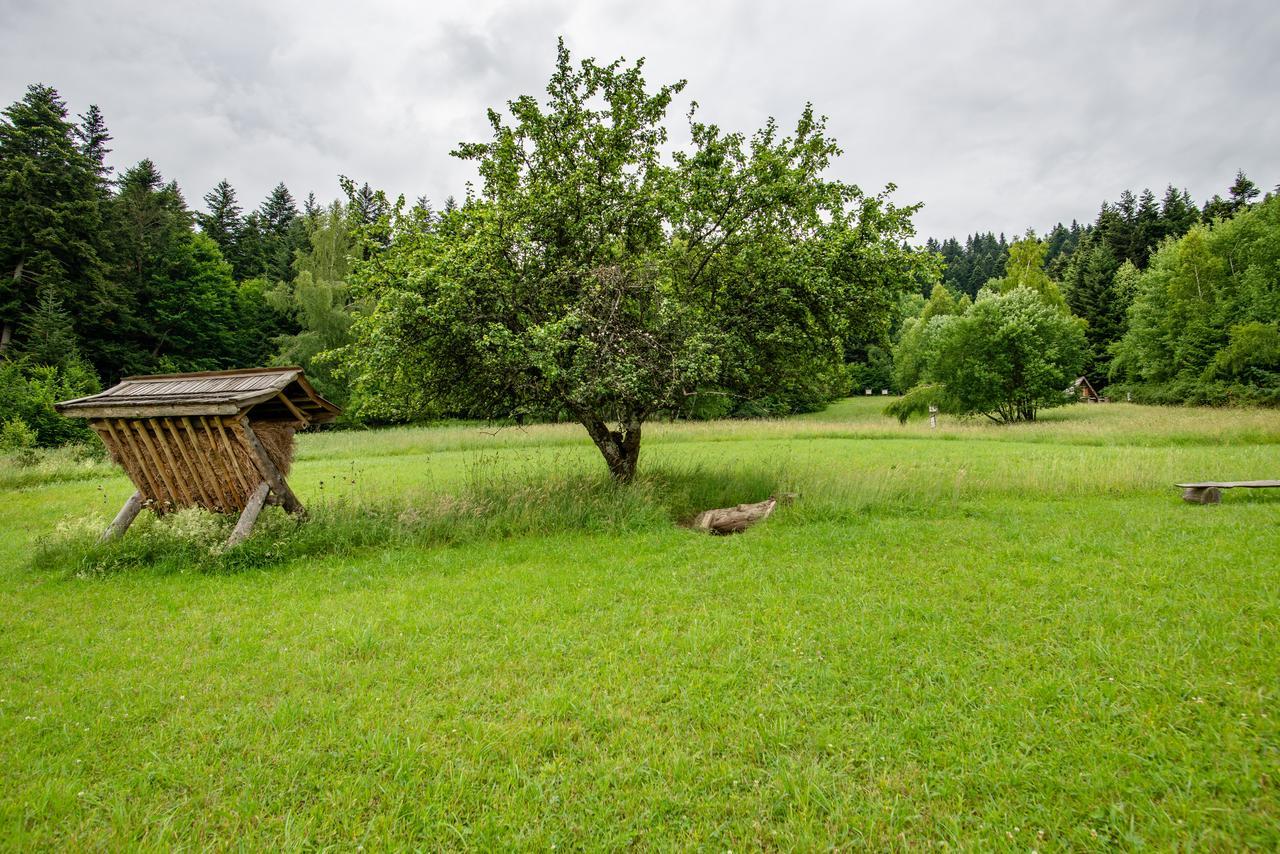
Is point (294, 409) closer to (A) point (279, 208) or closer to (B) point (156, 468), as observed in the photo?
(B) point (156, 468)

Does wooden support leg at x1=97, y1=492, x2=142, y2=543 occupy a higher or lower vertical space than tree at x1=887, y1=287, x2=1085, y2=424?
lower

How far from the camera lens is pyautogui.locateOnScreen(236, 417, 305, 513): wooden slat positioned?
808 centimetres

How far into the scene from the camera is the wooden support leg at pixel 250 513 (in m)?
7.88

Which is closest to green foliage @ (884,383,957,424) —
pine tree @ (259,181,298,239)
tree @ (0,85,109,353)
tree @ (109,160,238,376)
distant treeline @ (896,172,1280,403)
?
distant treeline @ (896,172,1280,403)

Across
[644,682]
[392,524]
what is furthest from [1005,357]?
[644,682]

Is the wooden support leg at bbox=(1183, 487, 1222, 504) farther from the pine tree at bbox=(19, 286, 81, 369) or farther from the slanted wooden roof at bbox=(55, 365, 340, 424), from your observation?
the pine tree at bbox=(19, 286, 81, 369)

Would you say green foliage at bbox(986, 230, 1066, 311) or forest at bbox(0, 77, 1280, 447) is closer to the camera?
forest at bbox(0, 77, 1280, 447)

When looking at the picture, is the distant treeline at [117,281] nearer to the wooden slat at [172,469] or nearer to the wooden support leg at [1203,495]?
the wooden slat at [172,469]

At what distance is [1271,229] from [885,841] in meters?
53.4

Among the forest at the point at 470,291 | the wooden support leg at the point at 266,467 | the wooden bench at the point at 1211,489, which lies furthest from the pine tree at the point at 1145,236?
the wooden support leg at the point at 266,467

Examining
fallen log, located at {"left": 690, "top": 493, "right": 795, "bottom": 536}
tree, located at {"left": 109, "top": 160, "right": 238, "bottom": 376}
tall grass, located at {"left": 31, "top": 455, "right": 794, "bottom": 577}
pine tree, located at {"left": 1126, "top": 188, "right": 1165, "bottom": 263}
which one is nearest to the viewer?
tall grass, located at {"left": 31, "top": 455, "right": 794, "bottom": 577}

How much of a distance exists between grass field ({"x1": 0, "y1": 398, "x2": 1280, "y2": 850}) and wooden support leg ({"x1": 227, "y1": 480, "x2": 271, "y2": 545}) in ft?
1.14

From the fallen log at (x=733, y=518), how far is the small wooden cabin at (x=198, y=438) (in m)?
6.76

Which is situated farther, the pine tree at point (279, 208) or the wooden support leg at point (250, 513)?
the pine tree at point (279, 208)
